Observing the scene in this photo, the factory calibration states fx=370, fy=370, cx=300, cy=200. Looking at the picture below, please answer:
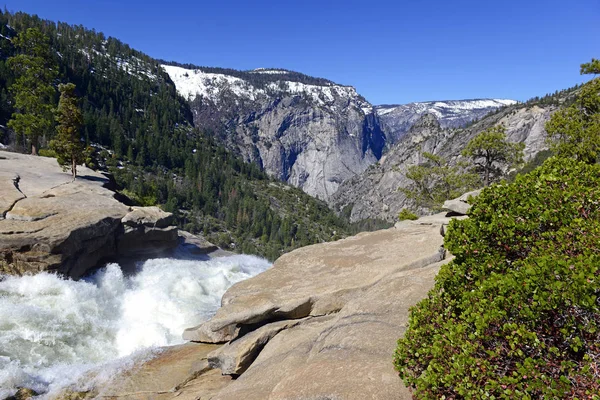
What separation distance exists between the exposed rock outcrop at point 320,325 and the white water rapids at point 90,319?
3.90m

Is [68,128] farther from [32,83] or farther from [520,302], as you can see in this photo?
[520,302]

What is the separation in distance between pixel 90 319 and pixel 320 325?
57.8 feet

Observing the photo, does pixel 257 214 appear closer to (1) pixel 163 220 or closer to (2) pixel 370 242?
(1) pixel 163 220

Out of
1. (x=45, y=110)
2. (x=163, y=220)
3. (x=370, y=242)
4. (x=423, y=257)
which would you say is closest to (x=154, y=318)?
(x=163, y=220)

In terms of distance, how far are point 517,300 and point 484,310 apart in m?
0.69

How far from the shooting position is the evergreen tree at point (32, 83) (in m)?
43.7

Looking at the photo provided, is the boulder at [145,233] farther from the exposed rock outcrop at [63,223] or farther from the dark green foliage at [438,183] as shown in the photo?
the dark green foliage at [438,183]

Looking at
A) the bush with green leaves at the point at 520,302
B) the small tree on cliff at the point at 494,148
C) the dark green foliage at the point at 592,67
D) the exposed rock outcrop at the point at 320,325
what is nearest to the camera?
the bush with green leaves at the point at 520,302

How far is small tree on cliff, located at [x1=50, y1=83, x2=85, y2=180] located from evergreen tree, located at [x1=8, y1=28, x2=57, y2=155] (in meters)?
10.8

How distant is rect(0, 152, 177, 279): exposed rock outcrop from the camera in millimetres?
25891

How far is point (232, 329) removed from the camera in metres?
16.9

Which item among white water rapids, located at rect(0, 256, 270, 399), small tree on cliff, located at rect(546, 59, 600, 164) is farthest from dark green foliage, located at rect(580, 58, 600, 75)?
white water rapids, located at rect(0, 256, 270, 399)

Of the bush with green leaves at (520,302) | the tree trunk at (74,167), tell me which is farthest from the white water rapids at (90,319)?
the bush with green leaves at (520,302)

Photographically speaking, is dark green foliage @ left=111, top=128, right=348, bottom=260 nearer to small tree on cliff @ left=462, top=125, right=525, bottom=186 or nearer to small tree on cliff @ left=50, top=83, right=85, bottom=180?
small tree on cliff @ left=50, top=83, right=85, bottom=180
